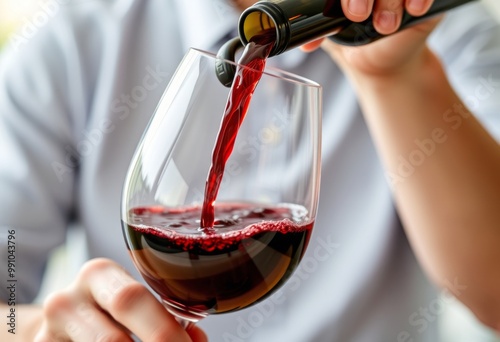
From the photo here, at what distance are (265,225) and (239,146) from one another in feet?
0.29

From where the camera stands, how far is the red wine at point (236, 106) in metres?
0.57


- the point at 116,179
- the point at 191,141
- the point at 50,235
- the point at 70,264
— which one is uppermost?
the point at 191,141

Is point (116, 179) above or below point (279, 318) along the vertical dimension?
above

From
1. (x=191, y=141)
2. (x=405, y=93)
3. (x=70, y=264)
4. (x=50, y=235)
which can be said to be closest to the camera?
(x=191, y=141)

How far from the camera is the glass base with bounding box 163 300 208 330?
2.18ft

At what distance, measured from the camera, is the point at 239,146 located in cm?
64

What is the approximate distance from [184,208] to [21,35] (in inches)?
33.5

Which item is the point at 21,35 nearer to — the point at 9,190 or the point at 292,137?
the point at 9,190

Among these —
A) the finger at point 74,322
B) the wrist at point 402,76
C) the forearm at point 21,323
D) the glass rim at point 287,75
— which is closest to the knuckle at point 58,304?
the finger at point 74,322

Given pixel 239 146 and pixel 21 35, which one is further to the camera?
pixel 21 35

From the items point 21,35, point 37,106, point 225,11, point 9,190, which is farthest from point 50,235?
point 225,11

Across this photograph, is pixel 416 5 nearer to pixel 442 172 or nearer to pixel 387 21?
pixel 387 21

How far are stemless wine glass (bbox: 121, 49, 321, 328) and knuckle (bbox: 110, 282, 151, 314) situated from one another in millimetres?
22

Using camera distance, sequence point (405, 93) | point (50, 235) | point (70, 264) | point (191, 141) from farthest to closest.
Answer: point (70, 264) < point (50, 235) < point (405, 93) < point (191, 141)
